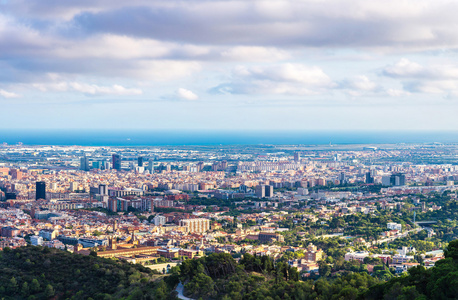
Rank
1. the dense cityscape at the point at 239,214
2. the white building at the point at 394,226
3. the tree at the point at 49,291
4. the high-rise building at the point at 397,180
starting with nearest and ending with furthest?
the tree at the point at 49,291
the dense cityscape at the point at 239,214
the white building at the point at 394,226
the high-rise building at the point at 397,180

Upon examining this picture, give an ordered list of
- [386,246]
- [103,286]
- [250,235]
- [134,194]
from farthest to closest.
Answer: [134,194] < [250,235] < [386,246] < [103,286]

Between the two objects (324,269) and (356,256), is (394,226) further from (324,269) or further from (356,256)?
(324,269)

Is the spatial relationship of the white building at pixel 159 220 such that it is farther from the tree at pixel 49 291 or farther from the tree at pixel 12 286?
the tree at pixel 49 291

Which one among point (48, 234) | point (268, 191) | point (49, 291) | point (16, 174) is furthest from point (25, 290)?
point (16, 174)

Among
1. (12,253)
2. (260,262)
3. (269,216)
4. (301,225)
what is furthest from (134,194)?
(260,262)

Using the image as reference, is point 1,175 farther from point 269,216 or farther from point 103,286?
point 103,286

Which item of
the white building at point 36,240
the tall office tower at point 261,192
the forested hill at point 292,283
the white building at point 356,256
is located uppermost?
the forested hill at point 292,283

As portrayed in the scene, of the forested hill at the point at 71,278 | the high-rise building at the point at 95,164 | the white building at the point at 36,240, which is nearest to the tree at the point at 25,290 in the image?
the forested hill at the point at 71,278
